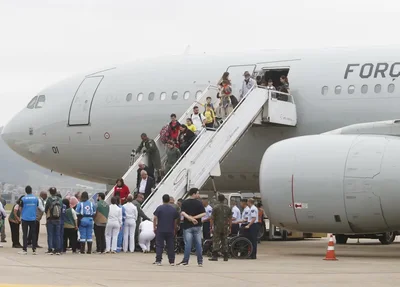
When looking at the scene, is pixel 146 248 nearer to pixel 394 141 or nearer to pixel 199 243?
pixel 199 243

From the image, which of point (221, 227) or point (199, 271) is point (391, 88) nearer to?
point (221, 227)

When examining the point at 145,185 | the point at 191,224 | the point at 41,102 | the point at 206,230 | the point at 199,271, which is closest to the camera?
the point at 199,271

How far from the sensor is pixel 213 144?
21.6 meters

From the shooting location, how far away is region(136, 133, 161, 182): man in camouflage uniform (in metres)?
22.4

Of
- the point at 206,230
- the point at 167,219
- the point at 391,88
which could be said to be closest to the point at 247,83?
the point at 391,88

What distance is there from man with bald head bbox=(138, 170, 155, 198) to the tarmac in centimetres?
215

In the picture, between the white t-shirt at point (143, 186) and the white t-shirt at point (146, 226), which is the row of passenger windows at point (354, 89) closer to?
the white t-shirt at point (143, 186)

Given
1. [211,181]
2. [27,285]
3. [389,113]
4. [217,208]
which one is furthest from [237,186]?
[27,285]

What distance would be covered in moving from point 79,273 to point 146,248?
5.36 meters

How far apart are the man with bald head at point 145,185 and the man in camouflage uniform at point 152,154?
930mm

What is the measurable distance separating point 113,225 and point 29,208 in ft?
5.98

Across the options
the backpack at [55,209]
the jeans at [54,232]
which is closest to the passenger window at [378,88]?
the backpack at [55,209]

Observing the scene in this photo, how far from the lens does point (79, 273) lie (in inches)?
579

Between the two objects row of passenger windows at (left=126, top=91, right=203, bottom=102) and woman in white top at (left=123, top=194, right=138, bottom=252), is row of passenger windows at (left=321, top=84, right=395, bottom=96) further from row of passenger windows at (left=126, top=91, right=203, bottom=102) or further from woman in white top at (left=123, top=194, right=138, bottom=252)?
woman in white top at (left=123, top=194, right=138, bottom=252)
